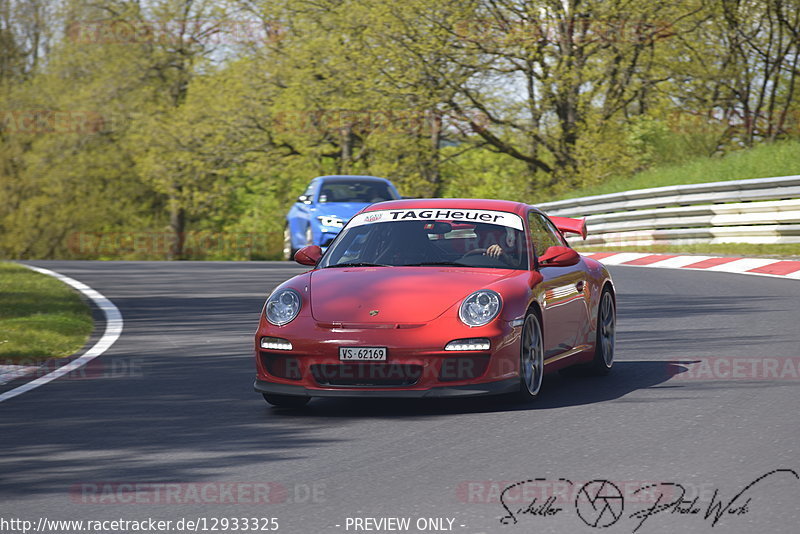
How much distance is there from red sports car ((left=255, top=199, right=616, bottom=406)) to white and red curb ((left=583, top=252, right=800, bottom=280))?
32.1 feet

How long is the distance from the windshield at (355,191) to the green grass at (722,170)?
24.6 feet

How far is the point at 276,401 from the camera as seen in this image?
28.4 ft

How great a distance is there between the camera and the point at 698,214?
967 inches

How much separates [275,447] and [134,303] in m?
10.0

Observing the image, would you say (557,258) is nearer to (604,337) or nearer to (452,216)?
(452,216)

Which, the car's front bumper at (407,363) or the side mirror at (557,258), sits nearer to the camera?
the car's front bumper at (407,363)

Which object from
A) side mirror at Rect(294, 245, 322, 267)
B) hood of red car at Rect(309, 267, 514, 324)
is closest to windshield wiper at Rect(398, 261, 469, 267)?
hood of red car at Rect(309, 267, 514, 324)

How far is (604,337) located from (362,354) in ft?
8.65

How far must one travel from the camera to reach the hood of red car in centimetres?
836

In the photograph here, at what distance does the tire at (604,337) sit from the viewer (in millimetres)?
9930

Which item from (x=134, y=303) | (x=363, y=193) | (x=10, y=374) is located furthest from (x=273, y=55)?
(x=10, y=374)

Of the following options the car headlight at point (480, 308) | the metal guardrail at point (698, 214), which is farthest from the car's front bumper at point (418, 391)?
the metal guardrail at point (698, 214)

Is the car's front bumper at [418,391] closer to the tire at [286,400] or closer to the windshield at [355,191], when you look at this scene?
the tire at [286,400]
